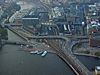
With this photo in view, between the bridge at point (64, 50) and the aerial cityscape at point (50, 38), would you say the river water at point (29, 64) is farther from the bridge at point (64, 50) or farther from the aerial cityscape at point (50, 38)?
the bridge at point (64, 50)

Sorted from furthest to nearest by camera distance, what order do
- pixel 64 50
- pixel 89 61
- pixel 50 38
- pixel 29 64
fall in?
pixel 50 38, pixel 64 50, pixel 89 61, pixel 29 64

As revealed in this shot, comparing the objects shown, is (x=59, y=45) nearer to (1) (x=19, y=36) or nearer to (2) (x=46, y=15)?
(1) (x=19, y=36)

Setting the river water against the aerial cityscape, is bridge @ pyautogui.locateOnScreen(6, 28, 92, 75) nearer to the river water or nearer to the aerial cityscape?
the aerial cityscape

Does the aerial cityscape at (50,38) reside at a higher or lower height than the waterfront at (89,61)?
higher

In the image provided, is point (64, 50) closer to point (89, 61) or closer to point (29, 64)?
point (89, 61)

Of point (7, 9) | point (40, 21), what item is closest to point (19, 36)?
point (40, 21)

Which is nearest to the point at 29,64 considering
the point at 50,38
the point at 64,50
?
the point at 64,50

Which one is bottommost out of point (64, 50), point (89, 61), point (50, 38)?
point (89, 61)

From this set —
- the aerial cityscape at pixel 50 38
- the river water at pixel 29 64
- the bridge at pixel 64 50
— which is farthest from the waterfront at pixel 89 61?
the river water at pixel 29 64

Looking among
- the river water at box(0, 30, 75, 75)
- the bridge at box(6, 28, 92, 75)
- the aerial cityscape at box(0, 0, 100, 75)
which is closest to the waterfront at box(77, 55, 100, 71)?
the aerial cityscape at box(0, 0, 100, 75)
